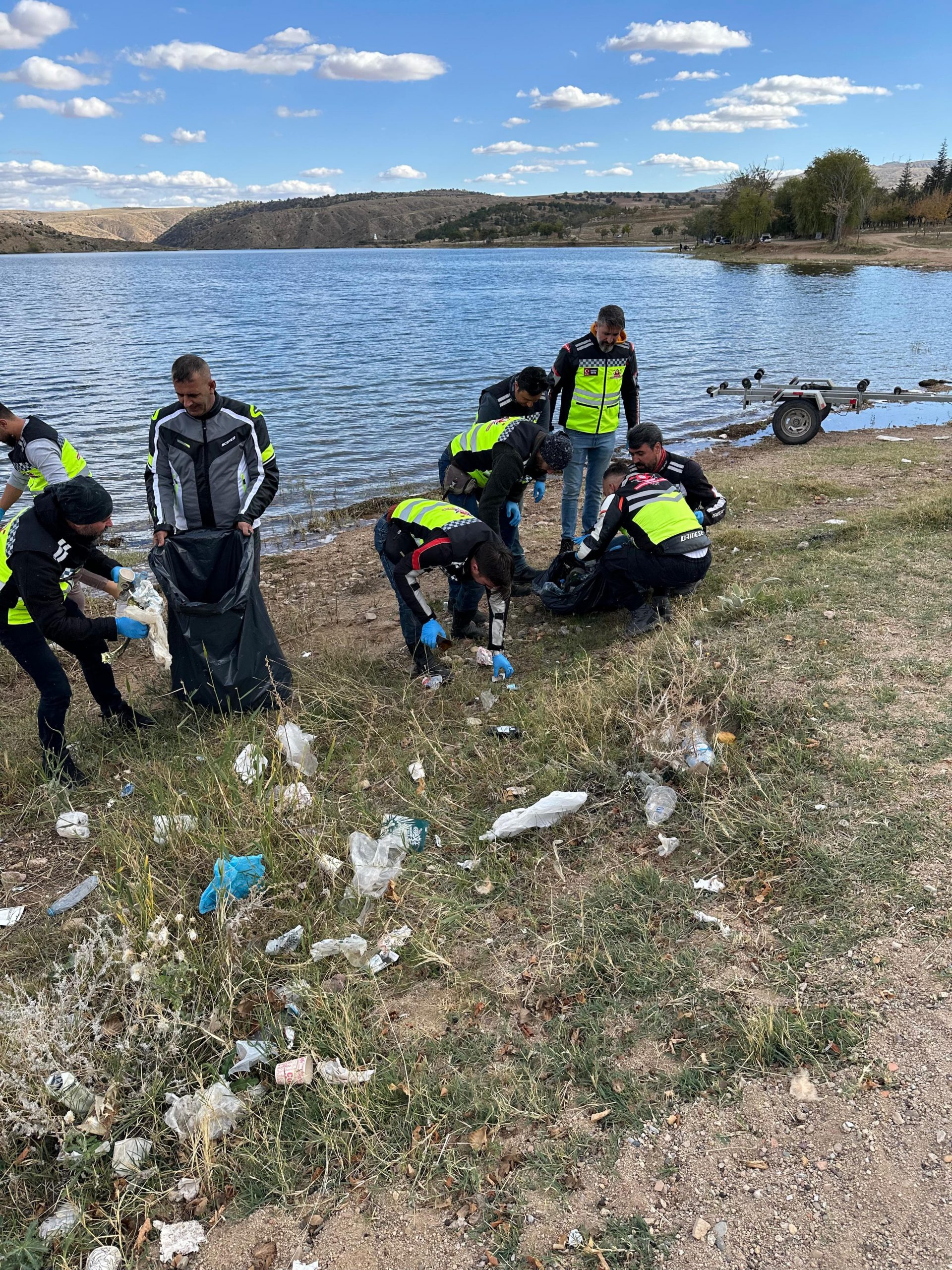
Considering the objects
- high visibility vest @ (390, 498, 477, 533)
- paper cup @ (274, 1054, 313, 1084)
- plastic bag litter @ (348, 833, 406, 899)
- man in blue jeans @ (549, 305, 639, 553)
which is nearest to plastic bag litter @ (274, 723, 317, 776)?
plastic bag litter @ (348, 833, 406, 899)

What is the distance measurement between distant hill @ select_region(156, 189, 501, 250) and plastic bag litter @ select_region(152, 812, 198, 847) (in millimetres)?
162520

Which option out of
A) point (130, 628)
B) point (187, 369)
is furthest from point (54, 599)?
point (187, 369)

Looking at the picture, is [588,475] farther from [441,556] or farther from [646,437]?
[441,556]

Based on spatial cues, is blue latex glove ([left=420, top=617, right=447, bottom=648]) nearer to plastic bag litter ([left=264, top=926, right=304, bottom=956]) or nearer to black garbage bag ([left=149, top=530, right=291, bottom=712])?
black garbage bag ([left=149, top=530, right=291, bottom=712])

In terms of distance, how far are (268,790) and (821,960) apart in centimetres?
240

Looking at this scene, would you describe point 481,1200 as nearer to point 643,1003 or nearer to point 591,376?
point 643,1003

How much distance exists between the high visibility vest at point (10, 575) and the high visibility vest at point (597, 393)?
3.95m

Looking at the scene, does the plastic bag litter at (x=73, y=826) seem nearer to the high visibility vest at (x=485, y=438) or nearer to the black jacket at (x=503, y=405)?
the high visibility vest at (x=485, y=438)

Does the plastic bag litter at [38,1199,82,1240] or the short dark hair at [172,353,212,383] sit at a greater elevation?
the short dark hair at [172,353,212,383]

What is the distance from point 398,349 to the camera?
23.9 meters

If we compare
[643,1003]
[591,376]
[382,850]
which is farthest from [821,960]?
[591,376]

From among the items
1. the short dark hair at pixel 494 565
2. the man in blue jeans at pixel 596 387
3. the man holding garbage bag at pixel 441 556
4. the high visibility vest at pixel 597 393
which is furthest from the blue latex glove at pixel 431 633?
the high visibility vest at pixel 597 393

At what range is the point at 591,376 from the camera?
6.23 meters

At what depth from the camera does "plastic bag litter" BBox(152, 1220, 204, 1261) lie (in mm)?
2139
